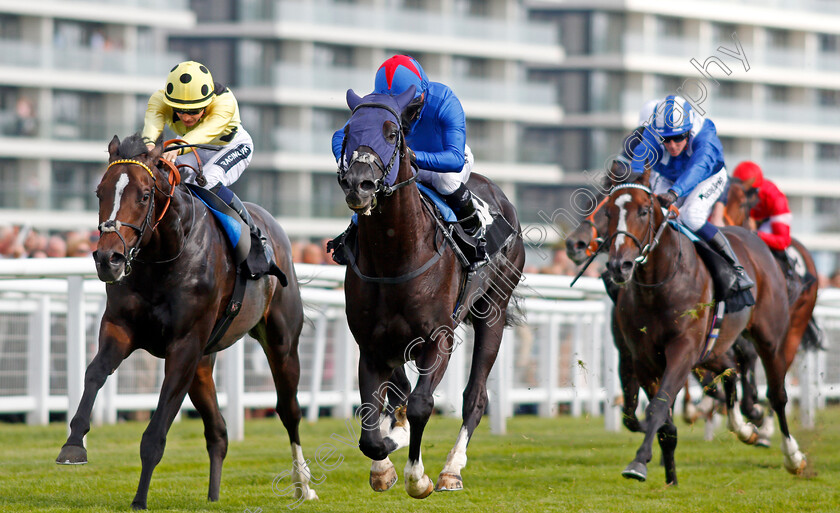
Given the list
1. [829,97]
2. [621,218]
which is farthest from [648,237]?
[829,97]

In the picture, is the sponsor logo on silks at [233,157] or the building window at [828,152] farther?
the building window at [828,152]

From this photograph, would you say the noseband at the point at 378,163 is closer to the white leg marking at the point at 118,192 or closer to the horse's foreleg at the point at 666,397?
the white leg marking at the point at 118,192

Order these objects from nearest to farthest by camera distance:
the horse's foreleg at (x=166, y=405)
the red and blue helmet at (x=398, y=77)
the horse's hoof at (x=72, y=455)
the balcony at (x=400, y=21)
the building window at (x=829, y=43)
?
the horse's hoof at (x=72, y=455)
the horse's foreleg at (x=166, y=405)
the red and blue helmet at (x=398, y=77)
the balcony at (x=400, y=21)
the building window at (x=829, y=43)

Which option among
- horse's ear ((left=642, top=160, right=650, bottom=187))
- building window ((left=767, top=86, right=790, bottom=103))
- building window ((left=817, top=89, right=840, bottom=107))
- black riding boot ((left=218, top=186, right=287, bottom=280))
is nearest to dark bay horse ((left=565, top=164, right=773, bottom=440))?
horse's ear ((left=642, top=160, right=650, bottom=187))

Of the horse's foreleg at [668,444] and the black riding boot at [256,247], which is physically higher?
the black riding boot at [256,247]

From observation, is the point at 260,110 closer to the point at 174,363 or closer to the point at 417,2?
the point at 417,2

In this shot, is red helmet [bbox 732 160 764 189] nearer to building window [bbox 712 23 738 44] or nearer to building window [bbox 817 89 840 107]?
building window [bbox 712 23 738 44]

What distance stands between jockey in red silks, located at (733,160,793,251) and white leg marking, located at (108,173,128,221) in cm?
541

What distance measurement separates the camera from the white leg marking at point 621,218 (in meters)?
6.73

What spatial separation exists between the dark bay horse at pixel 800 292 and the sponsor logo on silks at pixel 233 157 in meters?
4.21

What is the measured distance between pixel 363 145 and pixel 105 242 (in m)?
1.24

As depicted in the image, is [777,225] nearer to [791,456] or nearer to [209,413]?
[791,456]

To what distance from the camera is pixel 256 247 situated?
6.64 meters

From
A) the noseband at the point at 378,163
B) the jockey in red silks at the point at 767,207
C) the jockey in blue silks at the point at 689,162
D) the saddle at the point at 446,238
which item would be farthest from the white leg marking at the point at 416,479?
the jockey in red silks at the point at 767,207
